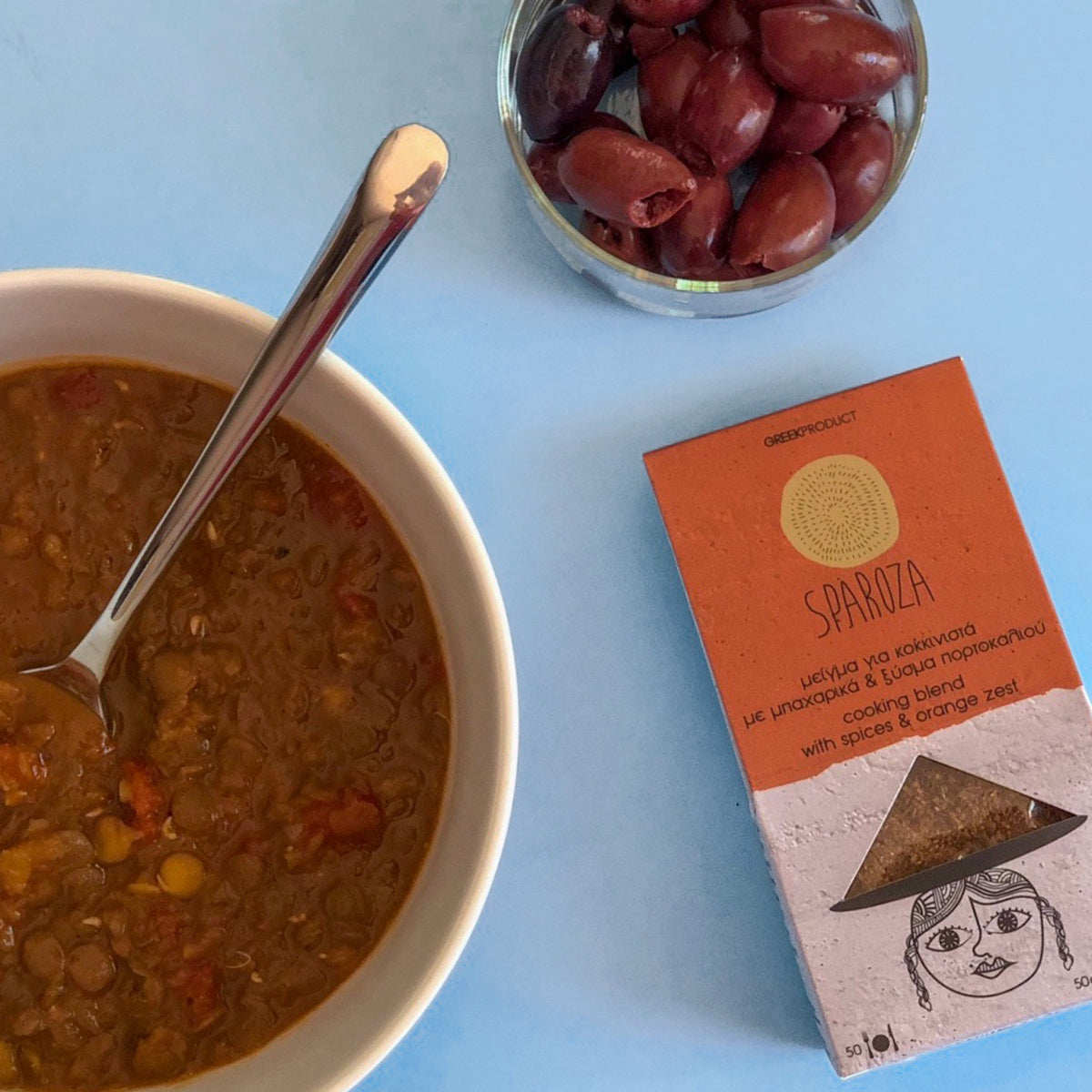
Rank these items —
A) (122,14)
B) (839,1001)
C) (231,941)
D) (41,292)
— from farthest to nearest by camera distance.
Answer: (122,14) < (839,1001) < (231,941) < (41,292)

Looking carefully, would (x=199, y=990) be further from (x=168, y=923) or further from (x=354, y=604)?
(x=354, y=604)

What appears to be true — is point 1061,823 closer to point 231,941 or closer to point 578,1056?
point 578,1056

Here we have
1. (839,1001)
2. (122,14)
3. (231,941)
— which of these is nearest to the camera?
(231,941)

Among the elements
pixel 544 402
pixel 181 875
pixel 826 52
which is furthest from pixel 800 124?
pixel 181 875

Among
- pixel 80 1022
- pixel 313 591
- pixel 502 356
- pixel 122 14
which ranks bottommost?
pixel 80 1022

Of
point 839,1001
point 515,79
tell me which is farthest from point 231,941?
point 515,79

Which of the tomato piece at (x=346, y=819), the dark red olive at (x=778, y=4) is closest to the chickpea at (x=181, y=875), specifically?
the tomato piece at (x=346, y=819)
